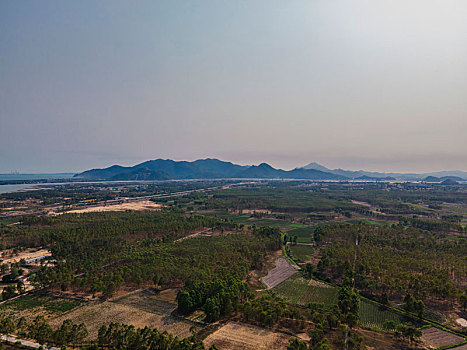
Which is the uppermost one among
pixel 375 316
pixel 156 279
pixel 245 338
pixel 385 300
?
pixel 156 279

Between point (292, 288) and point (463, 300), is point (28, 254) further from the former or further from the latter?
point (463, 300)

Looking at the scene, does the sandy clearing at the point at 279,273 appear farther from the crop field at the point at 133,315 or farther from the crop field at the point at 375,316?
the crop field at the point at 133,315

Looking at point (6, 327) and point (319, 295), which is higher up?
point (6, 327)

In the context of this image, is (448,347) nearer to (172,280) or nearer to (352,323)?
(352,323)

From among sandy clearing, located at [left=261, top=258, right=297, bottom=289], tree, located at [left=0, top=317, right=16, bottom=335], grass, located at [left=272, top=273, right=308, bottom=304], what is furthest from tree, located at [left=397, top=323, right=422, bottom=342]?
tree, located at [left=0, top=317, right=16, bottom=335]

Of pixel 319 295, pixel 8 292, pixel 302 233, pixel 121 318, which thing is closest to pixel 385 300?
pixel 319 295

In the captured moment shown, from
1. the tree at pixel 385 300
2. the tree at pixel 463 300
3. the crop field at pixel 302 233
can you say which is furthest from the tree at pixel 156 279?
the tree at pixel 463 300
